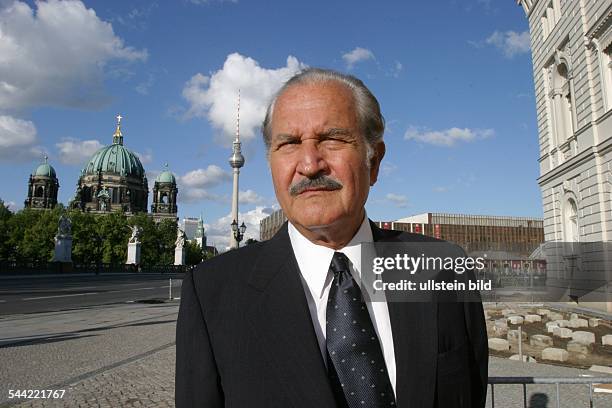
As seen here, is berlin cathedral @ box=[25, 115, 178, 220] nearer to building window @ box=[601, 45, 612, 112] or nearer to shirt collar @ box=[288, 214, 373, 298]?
building window @ box=[601, 45, 612, 112]

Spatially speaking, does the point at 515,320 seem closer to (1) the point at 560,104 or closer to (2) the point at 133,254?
(1) the point at 560,104

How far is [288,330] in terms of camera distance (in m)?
1.69

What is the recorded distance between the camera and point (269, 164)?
1.98 meters

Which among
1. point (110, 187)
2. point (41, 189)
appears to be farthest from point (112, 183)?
point (41, 189)

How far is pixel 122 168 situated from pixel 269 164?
426 ft

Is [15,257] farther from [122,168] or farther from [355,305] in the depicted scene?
[355,305]

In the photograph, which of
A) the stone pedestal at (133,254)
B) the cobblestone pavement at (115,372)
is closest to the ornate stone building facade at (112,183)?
the stone pedestal at (133,254)

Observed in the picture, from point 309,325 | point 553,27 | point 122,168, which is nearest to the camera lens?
point 309,325

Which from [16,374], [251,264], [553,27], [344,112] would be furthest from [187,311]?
[553,27]

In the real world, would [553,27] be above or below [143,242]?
above

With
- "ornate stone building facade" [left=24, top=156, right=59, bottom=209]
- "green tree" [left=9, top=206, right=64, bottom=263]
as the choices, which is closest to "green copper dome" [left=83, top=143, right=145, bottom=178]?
"ornate stone building facade" [left=24, top=156, right=59, bottom=209]

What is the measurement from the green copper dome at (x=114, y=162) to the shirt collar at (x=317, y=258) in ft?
421

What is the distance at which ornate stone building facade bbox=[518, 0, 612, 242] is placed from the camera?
17.4 meters

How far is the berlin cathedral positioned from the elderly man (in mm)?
120270
